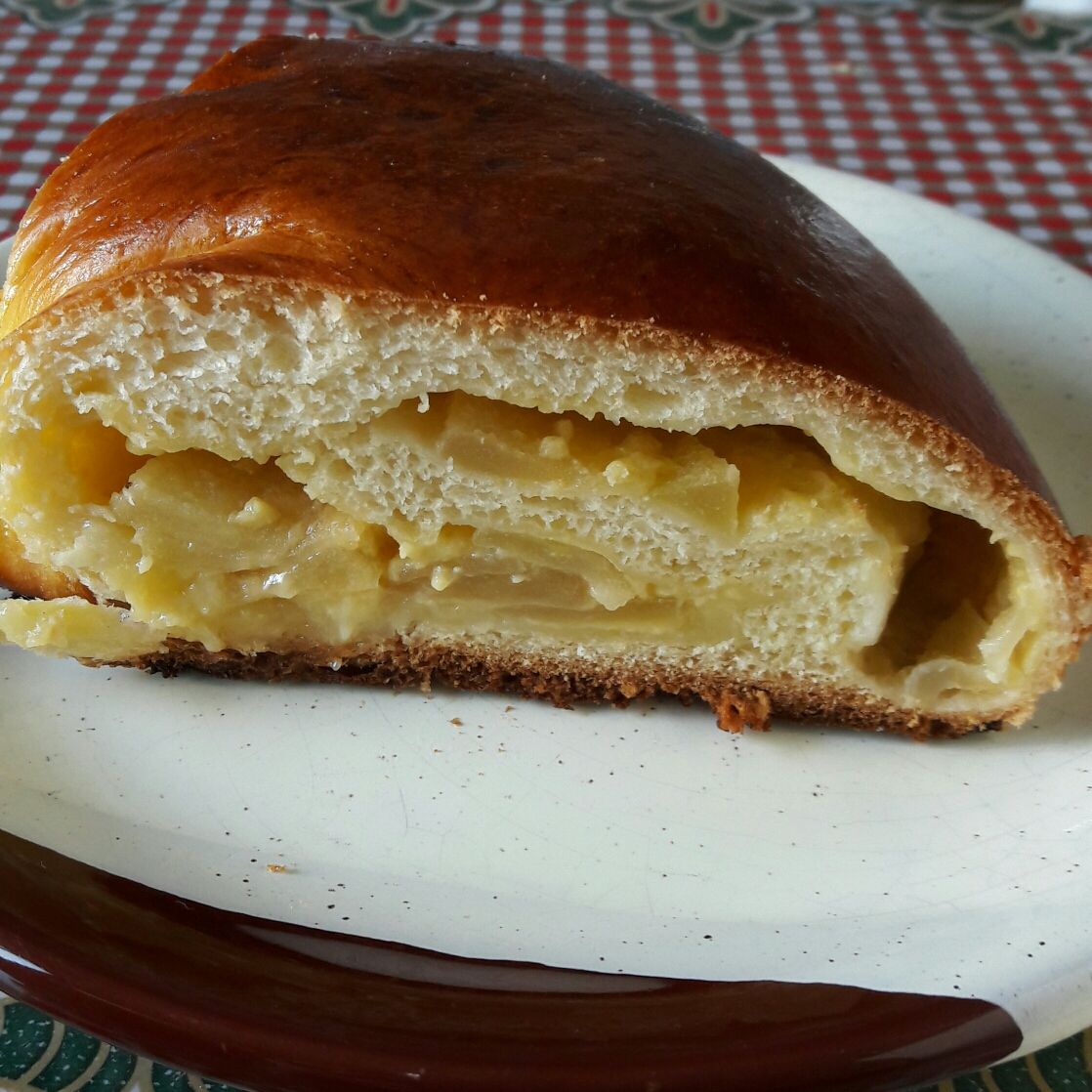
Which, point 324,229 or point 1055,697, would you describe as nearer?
point 324,229

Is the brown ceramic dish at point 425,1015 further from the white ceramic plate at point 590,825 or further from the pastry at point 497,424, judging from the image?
the pastry at point 497,424

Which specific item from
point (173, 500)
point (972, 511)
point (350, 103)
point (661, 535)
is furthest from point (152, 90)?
point (972, 511)

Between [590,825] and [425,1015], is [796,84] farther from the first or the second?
[425,1015]

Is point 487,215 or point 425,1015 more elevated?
point 487,215

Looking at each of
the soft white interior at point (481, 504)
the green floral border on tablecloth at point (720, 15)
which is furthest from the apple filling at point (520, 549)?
the green floral border on tablecloth at point (720, 15)

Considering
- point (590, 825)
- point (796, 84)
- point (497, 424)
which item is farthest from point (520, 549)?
point (796, 84)

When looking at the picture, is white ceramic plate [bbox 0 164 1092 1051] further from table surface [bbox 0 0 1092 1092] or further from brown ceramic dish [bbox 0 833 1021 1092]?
table surface [bbox 0 0 1092 1092]

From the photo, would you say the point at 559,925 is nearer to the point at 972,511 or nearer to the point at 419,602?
the point at 419,602

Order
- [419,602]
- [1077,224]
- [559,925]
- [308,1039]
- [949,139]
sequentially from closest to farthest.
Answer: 1. [308,1039]
2. [559,925]
3. [419,602]
4. [1077,224]
5. [949,139]
